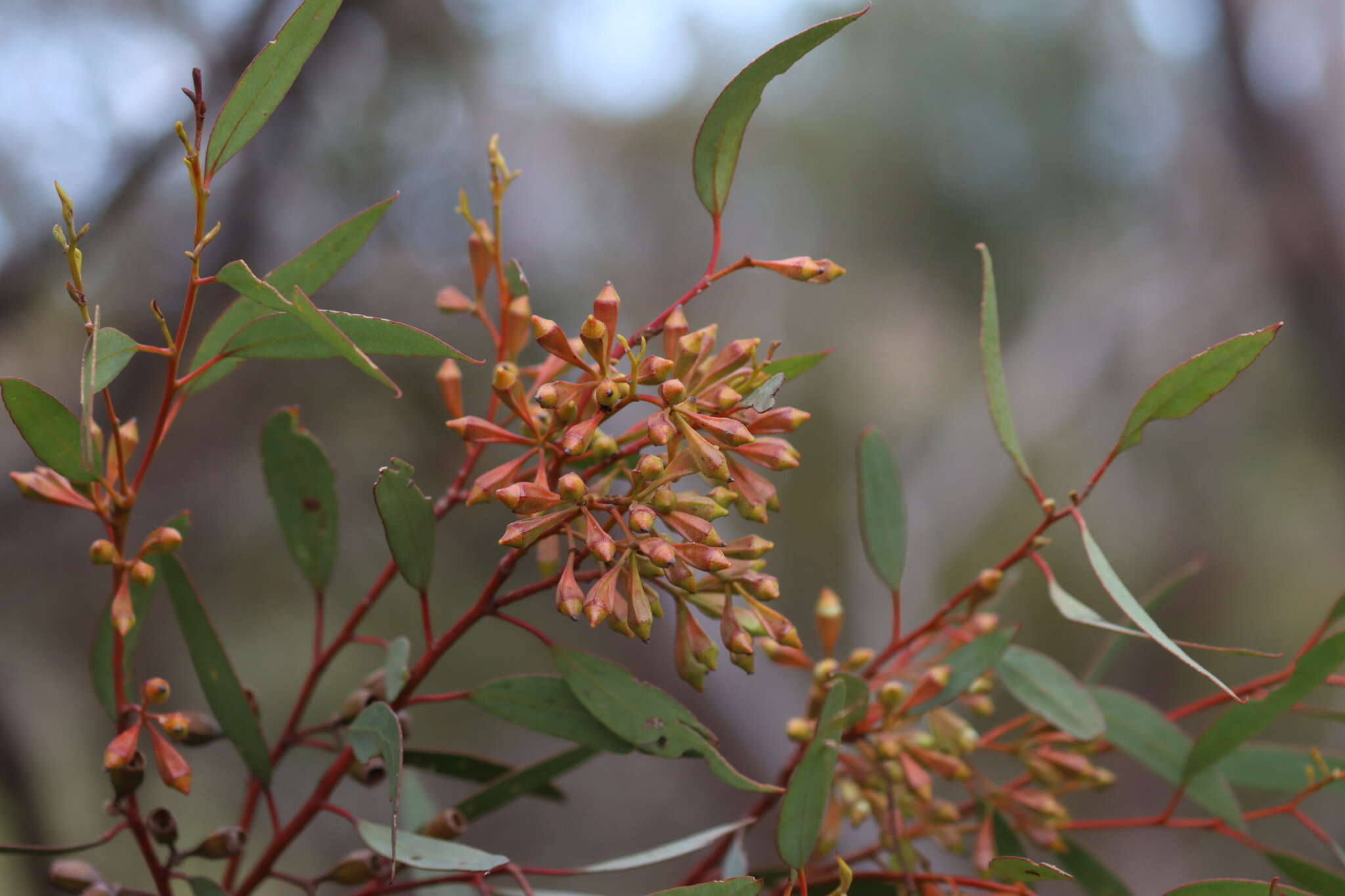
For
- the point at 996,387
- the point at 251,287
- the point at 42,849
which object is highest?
the point at 996,387

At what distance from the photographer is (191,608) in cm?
33

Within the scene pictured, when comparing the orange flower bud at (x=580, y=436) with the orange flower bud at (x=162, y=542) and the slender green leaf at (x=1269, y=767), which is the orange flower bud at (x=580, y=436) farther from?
the slender green leaf at (x=1269, y=767)

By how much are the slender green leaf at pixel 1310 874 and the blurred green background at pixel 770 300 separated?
0.76 metres

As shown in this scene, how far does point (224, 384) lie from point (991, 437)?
1.52 m

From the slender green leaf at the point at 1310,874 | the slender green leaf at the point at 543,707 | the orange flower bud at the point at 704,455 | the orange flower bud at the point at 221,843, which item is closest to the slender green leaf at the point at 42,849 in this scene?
the orange flower bud at the point at 221,843

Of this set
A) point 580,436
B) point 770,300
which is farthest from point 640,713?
point 770,300

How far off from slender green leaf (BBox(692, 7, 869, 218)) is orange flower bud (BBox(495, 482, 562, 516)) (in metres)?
0.11

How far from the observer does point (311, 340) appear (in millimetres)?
288

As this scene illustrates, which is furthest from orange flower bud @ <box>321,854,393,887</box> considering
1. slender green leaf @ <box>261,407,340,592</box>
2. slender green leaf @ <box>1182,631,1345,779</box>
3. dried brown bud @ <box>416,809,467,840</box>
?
slender green leaf @ <box>1182,631,1345,779</box>

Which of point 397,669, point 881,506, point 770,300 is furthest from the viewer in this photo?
point 770,300

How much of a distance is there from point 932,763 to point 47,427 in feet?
1.09

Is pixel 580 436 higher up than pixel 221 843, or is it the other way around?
pixel 580 436

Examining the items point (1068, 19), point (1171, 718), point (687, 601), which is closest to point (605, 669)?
point (687, 601)

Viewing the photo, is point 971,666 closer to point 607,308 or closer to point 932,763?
point 932,763
